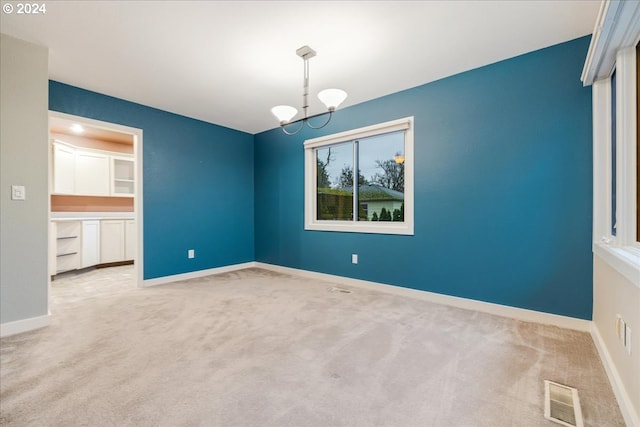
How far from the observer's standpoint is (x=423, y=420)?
1.32 meters

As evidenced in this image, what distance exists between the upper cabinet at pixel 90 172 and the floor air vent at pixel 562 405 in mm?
6454

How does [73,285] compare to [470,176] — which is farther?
[73,285]

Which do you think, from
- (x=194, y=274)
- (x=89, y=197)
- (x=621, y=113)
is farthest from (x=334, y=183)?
(x=89, y=197)

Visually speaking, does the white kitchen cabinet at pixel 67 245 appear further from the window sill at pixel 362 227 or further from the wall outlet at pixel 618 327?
the wall outlet at pixel 618 327

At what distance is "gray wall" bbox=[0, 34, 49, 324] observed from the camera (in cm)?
227

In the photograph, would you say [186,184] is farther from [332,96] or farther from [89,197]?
[332,96]

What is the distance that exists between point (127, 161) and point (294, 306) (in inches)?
190

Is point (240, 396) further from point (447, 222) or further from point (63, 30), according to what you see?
point (63, 30)

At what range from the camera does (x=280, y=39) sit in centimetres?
234

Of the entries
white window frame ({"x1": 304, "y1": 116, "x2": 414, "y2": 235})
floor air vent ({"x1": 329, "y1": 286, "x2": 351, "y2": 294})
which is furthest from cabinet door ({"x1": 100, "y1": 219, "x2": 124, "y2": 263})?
floor air vent ({"x1": 329, "y1": 286, "x2": 351, "y2": 294})

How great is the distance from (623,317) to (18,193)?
4.27 m

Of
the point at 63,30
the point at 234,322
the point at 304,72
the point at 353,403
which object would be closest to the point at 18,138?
the point at 63,30

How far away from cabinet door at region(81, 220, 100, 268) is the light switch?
2.67m

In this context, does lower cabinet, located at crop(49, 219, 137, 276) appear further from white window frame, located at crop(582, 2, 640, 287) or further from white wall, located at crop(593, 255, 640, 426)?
white window frame, located at crop(582, 2, 640, 287)
